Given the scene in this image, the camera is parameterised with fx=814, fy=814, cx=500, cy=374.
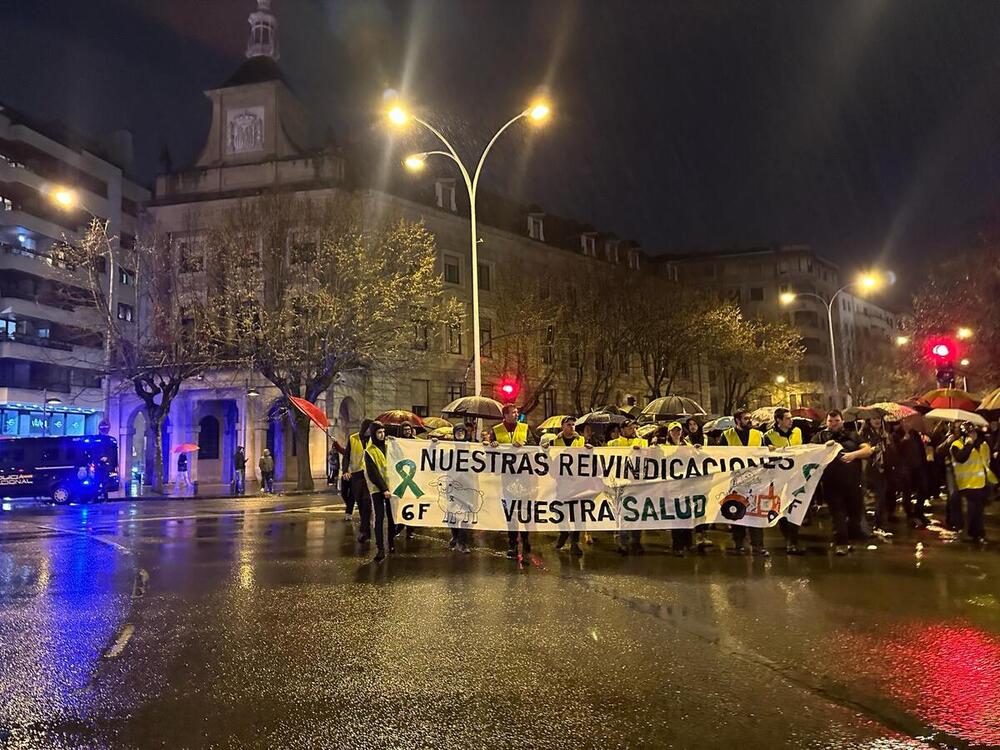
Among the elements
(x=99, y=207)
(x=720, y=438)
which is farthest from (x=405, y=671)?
(x=99, y=207)

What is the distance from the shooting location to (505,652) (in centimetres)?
611

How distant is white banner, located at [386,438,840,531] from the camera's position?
1126 centimetres

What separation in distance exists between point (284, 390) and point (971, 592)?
2454 centimetres

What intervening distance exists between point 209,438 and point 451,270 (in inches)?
606

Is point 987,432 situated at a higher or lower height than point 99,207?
lower

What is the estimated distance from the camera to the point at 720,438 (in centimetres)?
1305

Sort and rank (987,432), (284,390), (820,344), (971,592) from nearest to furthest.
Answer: (971,592), (987,432), (284,390), (820,344)

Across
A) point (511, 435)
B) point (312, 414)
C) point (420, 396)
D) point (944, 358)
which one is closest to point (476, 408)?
point (312, 414)

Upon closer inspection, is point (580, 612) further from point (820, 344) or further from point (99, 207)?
point (820, 344)

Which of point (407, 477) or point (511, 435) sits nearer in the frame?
point (407, 477)

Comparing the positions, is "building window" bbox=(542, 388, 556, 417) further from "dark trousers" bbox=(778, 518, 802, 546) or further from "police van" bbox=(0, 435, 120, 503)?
"dark trousers" bbox=(778, 518, 802, 546)

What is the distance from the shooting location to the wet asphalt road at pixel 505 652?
181 inches

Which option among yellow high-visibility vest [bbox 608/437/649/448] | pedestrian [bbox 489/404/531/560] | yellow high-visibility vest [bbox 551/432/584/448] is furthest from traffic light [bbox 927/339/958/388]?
pedestrian [bbox 489/404/531/560]

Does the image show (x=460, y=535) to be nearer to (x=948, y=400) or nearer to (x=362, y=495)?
(x=362, y=495)
